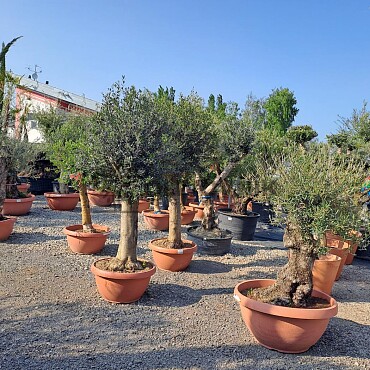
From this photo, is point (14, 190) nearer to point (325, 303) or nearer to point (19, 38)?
point (19, 38)

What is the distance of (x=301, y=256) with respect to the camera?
3.27 m

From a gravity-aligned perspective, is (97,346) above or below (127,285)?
below

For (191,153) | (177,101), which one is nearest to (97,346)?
(191,153)

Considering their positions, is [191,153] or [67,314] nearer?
[67,314]

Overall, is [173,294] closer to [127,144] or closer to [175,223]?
[175,223]

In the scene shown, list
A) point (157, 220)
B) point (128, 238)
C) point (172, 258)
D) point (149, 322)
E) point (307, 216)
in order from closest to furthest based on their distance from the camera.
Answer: point (307, 216)
point (149, 322)
point (128, 238)
point (172, 258)
point (157, 220)

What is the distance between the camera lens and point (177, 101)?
5.43 metres

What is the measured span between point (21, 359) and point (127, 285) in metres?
1.29

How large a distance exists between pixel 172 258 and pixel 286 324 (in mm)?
2242

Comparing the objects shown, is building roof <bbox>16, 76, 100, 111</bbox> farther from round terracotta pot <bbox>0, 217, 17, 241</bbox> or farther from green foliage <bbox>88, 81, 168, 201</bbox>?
green foliage <bbox>88, 81, 168, 201</bbox>

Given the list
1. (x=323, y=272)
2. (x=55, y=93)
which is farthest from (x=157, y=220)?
(x=55, y=93)

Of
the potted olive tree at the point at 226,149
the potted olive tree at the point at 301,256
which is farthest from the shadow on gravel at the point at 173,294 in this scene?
the potted olive tree at the point at 226,149

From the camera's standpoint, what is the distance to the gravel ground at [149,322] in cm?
274

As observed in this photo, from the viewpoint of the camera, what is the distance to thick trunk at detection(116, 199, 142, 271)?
397 cm
